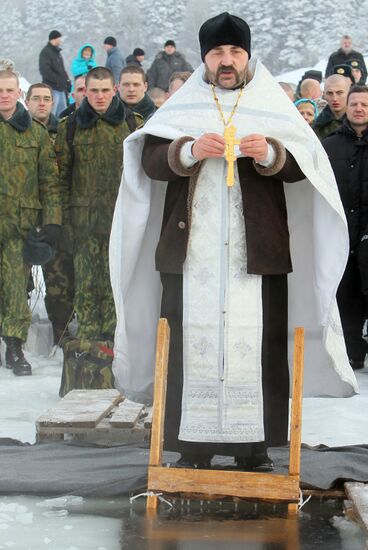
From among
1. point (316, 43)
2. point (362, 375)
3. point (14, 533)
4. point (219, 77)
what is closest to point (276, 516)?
point (14, 533)

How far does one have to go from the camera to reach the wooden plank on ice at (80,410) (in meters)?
6.38

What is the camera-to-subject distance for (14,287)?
8.72 meters

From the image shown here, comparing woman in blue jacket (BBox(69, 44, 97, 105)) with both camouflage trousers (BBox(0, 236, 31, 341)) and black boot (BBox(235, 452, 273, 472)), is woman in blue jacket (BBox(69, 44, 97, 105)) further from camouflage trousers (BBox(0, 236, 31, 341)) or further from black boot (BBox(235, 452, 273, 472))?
black boot (BBox(235, 452, 273, 472))

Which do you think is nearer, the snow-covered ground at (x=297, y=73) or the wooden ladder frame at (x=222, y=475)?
the wooden ladder frame at (x=222, y=475)

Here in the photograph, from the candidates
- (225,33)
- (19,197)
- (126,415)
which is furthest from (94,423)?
(19,197)

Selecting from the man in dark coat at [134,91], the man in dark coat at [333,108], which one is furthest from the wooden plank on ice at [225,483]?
the man in dark coat at [134,91]

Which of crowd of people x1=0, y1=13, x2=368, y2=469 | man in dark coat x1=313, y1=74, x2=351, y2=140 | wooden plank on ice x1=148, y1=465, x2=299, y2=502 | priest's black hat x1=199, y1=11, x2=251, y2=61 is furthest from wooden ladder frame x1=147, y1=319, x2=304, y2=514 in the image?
man in dark coat x1=313, y1=74, x2=351, y2=140

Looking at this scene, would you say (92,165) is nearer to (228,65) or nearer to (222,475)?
(228,65)

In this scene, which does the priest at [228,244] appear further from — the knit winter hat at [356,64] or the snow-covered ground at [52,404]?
the knit winter hat at [356,64]

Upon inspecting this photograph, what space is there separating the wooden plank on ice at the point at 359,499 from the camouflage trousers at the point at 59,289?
4.53m

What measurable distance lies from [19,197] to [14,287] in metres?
0.63

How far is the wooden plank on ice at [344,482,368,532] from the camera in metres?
4.78

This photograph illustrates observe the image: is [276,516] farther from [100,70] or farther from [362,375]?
[100,70]

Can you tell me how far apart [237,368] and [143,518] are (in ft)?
2.43
